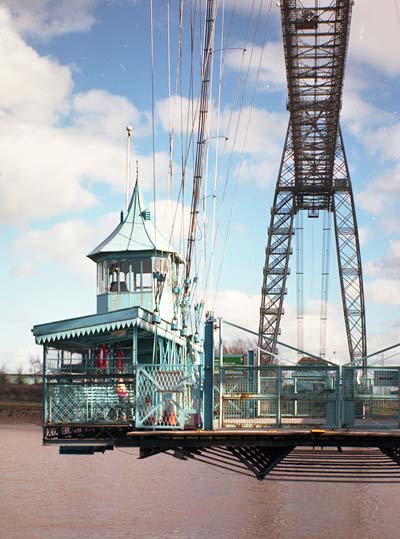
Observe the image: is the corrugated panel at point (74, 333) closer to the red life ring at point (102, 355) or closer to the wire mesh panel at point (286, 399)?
the wire mesh panel at point (286, 399)

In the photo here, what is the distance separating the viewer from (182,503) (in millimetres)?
34812

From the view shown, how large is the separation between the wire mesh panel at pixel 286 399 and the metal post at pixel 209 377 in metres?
0.38

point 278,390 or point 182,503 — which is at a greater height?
point 278,390

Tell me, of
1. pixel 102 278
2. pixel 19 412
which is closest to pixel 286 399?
pixel 102 278

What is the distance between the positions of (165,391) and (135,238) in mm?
15947

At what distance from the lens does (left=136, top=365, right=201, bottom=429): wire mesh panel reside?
54.2 feet

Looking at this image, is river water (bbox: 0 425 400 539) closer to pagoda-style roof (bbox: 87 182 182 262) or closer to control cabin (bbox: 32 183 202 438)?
control cabin (bbox: 32 183 202 438)

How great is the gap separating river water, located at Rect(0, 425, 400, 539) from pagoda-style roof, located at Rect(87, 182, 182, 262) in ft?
28.3

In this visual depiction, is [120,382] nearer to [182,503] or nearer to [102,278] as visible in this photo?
[102,278]

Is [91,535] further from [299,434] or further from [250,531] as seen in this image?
[299,434]

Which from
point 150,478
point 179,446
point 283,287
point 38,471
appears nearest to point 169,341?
point 179,446

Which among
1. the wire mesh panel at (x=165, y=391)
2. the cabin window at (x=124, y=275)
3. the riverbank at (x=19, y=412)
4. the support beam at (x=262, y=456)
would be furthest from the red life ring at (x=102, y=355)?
the riverbank at (x=19, y=412)

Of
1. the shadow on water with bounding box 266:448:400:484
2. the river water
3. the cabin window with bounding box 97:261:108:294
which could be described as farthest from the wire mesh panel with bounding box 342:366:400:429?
the cabin window with bounding box 97:261:108:294

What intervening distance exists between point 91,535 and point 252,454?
→ 13.7 metres
